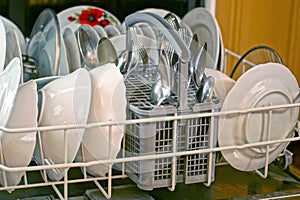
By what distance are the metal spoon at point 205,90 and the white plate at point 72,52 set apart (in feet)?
1.01

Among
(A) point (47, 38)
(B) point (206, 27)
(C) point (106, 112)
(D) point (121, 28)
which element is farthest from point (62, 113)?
(B) point (206, 27)

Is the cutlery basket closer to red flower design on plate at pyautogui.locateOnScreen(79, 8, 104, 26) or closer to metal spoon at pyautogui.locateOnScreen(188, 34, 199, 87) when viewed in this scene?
metal spoon at pyautogui.locateOnScreen(188, 34, 199, 87)

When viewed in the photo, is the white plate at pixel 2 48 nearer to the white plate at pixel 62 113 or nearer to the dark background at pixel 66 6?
the white plate at pixel 62 113

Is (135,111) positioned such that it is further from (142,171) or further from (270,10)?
(270,10)

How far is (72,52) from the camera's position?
51.2 inches

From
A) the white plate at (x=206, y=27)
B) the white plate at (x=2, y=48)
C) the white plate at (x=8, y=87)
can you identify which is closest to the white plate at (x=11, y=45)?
the white plate at (x=2, y=48)

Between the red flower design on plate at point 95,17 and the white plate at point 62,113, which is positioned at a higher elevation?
the red flower design on plate at point 95,17

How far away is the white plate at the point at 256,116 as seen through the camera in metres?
1.11

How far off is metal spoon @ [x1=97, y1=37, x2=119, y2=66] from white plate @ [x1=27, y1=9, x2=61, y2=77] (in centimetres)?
8

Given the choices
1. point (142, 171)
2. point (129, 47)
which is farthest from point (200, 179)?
point (129, 47)

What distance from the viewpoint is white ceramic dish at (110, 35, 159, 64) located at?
118 cm

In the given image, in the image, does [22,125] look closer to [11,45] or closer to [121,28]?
[11,45]

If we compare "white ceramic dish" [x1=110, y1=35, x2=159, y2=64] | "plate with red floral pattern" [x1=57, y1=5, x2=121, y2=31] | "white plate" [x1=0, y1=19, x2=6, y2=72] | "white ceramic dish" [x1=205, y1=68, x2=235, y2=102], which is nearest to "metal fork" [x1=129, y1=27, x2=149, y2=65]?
"white ceramic dish" [x1=110, y1=35, x2=159, y2=64]

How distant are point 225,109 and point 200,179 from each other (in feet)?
0.40
